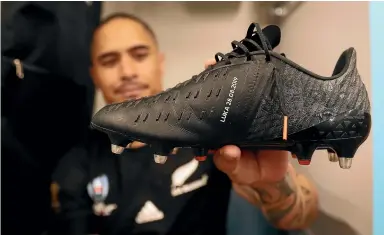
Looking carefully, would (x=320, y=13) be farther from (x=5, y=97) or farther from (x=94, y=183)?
(x=5, y=97)

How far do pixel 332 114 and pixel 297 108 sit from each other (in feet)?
0.13

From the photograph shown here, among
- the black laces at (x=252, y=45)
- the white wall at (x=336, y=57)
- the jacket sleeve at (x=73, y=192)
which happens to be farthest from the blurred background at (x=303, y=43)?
the black laces at (x=252, y=45)

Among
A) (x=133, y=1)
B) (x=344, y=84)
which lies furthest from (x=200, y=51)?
(x=344, y=84)

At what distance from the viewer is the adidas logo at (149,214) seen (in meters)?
0.76

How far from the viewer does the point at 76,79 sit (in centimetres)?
88

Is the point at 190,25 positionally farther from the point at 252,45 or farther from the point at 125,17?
the point at 252,45

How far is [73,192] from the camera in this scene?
32.0 inches

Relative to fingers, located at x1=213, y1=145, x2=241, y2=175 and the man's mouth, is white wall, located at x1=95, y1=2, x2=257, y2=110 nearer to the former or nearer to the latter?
the man's mouth

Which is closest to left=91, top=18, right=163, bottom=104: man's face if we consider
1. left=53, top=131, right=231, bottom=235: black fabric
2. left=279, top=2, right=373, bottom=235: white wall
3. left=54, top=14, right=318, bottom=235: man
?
left=54, top=14, right=318, bottom=235: man

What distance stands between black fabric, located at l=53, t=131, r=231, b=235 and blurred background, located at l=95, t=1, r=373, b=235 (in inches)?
5.1

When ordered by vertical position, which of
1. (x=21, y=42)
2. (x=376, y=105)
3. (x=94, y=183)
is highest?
(x=21, y=42)

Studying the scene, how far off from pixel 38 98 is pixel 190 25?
346 millimetres

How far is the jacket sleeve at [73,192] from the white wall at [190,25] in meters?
0.12

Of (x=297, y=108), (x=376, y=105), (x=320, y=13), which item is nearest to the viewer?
(x=297, y=108)
